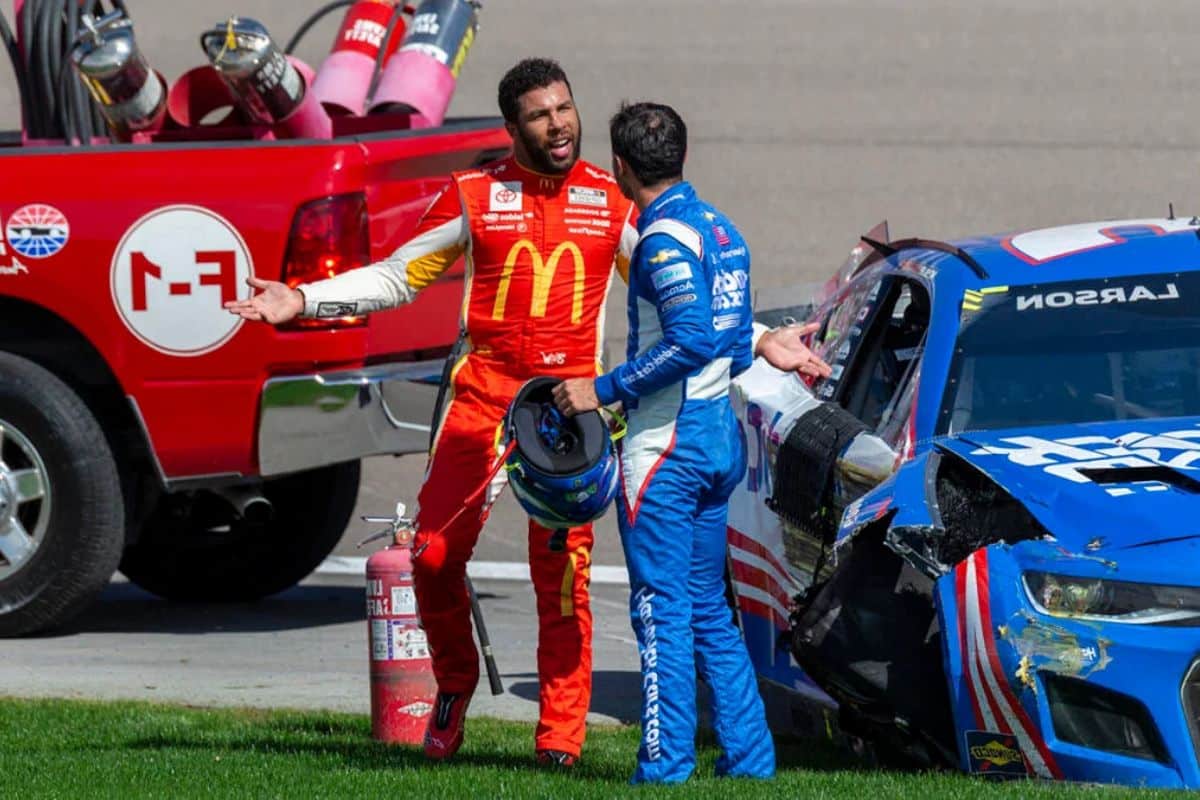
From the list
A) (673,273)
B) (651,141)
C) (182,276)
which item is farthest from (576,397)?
(182,276)

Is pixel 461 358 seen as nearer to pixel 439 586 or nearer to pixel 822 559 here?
pixel 439 586

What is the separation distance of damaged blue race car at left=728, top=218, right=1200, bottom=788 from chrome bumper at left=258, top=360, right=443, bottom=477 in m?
1.43

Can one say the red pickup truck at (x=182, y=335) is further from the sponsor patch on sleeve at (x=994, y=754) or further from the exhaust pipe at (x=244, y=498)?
the sponsor patch on sleeve at (x=994, y=754)

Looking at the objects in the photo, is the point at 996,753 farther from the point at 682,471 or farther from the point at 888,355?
the point at 888,355

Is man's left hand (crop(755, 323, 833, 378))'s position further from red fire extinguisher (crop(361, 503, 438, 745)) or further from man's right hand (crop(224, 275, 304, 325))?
red fire extinguisher (crop(361, 503, 438, 745))

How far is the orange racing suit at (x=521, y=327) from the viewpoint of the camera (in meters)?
6.63

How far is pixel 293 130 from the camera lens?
365 inches

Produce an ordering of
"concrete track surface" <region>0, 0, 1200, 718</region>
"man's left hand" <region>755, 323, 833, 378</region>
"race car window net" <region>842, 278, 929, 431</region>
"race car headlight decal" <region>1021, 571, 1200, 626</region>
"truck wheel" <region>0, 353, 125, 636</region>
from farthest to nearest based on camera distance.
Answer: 1. "concrete track surface" <region>0, 0, 1200, 718</region>
2. "truck wheel" <region>0, 353, 125, 636</region>
3. "race car window net" <region>842, 278, 929, 431</region>
4. "man's left hand" <region>755, 323, 833, 378</region>
5. "race car headlight decal" <region>1021, 571, 1200, 626</region>

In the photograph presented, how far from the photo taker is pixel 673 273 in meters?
5.79

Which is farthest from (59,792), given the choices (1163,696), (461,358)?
(1163,696)

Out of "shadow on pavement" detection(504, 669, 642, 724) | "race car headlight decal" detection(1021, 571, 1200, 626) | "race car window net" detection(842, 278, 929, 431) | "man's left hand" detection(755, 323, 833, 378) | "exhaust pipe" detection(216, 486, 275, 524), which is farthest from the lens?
"exhaust pipe" detection(216, 486, 275, 524)

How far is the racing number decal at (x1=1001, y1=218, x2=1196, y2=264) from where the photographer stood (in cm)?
715

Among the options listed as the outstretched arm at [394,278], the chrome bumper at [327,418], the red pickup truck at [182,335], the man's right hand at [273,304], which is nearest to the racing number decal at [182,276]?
the red pickup truck at [182,335]

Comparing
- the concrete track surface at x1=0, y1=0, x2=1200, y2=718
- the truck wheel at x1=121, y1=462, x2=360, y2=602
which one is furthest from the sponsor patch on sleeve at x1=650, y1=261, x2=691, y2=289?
the concrete track surface at x1=0, y1=0, x2=1200, y2=718
